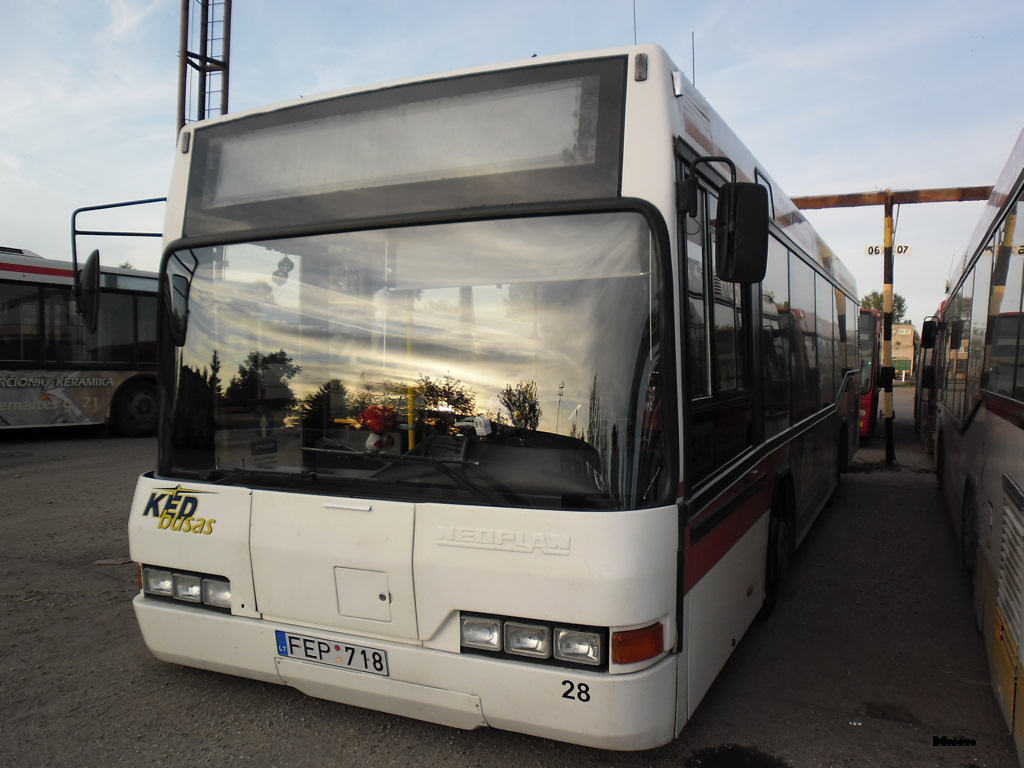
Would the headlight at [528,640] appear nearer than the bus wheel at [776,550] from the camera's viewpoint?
Yes

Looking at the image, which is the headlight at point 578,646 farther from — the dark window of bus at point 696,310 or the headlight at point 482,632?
the dark window of bus at point 696,310

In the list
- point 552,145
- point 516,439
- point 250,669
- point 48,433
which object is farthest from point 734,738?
point 48,433

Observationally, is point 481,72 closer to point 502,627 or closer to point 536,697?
point 502,627

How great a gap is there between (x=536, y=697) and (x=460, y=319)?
1.41 metres

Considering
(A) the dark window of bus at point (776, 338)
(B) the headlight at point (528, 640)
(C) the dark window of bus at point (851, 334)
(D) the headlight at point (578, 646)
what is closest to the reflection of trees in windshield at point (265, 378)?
(B) the headlight at point (528, 640)

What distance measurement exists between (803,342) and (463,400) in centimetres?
373

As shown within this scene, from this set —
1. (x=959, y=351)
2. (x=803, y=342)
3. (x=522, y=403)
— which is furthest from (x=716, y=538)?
(x=959, y=351)

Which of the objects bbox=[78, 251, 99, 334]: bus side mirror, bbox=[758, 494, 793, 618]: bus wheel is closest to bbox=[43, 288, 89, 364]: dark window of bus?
bbox=[78, 251, 99, 334]: bus side mirror

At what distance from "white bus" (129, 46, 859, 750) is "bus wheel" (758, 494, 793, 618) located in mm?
1281

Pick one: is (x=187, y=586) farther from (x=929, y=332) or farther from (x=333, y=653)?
(x=929, y=332)

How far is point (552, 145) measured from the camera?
114 inches

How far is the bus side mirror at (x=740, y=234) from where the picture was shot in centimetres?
281

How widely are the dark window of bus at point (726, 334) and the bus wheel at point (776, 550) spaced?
132 centimetres

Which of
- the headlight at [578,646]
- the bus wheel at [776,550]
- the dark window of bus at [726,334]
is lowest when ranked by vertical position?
the bus wheel at [776,550]
